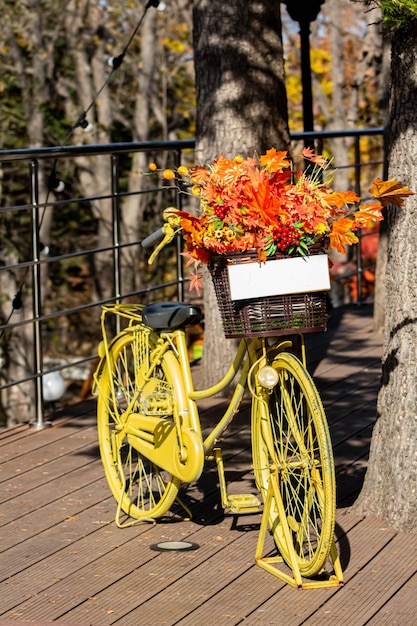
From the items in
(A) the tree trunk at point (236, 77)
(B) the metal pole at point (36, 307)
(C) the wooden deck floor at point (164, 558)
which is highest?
(A) the tree trunk at point (236, 77)

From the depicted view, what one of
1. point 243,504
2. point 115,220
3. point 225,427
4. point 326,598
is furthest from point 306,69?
point 326,598

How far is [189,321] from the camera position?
4.51 metres

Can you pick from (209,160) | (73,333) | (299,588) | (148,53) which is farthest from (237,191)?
(73,333)

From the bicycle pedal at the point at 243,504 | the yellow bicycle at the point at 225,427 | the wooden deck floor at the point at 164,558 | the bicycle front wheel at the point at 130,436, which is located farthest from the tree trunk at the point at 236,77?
the bicycle pedal at the point at 243,504

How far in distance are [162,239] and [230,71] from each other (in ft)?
7.47

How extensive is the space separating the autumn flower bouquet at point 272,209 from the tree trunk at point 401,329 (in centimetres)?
47

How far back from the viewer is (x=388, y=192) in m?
4.00

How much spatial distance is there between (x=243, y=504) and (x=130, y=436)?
720mm

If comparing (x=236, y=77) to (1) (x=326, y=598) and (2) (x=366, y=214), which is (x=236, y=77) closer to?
(2) (x=366, y=214)

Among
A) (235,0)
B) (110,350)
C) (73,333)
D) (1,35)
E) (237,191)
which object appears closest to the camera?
(237,191)

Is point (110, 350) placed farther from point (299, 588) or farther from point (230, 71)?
point (230, 71)

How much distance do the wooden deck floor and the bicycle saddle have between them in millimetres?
824

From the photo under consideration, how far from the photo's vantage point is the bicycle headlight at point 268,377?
3998mm

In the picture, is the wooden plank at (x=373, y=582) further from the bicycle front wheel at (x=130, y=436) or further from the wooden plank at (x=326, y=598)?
the bicycle front wheel at (x=130, y=436)
